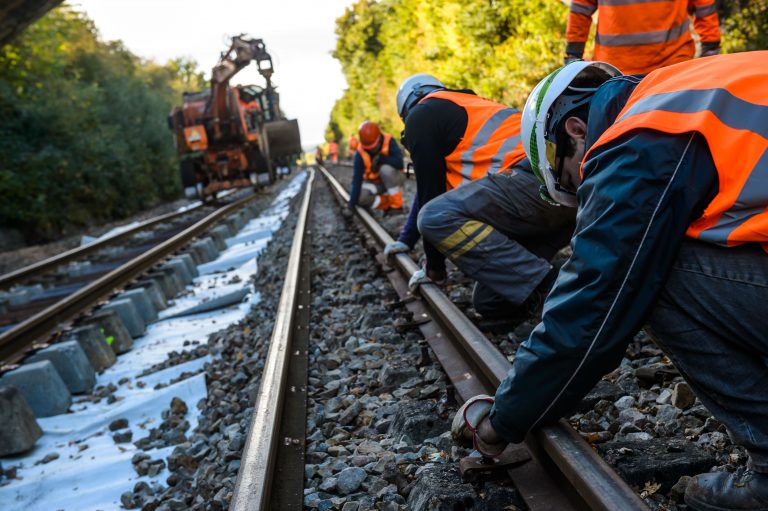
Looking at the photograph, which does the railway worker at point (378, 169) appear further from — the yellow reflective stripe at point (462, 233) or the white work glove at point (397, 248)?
the yellow reflective stripe at point (462, 233)

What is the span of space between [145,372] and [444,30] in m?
14.6

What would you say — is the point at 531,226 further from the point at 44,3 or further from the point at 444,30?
the point at 444,30

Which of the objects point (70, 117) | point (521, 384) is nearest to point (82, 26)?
point (70, 117)

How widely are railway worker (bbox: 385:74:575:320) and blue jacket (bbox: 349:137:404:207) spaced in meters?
4.17

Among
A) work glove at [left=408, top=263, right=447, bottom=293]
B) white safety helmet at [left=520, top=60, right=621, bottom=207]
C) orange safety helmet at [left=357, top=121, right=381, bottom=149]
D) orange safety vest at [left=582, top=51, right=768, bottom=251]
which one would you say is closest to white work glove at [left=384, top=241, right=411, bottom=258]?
work glove at [left=408, top=263, right=447, bottom=293]

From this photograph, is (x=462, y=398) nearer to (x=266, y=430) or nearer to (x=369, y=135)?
(x=266, y=430)

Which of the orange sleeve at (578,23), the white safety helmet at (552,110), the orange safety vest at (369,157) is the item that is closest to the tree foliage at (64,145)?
the orange safety vest at (369,157)

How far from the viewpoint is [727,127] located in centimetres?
147

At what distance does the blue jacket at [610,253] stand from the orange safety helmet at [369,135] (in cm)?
642

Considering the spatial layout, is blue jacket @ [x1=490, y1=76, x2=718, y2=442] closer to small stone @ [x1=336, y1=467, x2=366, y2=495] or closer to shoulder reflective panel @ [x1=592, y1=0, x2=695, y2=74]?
small stone @ [x1=336, y1=467, x2=366, y2=495]

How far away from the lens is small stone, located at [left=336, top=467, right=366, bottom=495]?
2186 millimetres

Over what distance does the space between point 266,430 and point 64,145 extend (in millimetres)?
17200

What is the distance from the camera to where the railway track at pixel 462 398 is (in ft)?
5.58

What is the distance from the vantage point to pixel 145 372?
4438 mm
